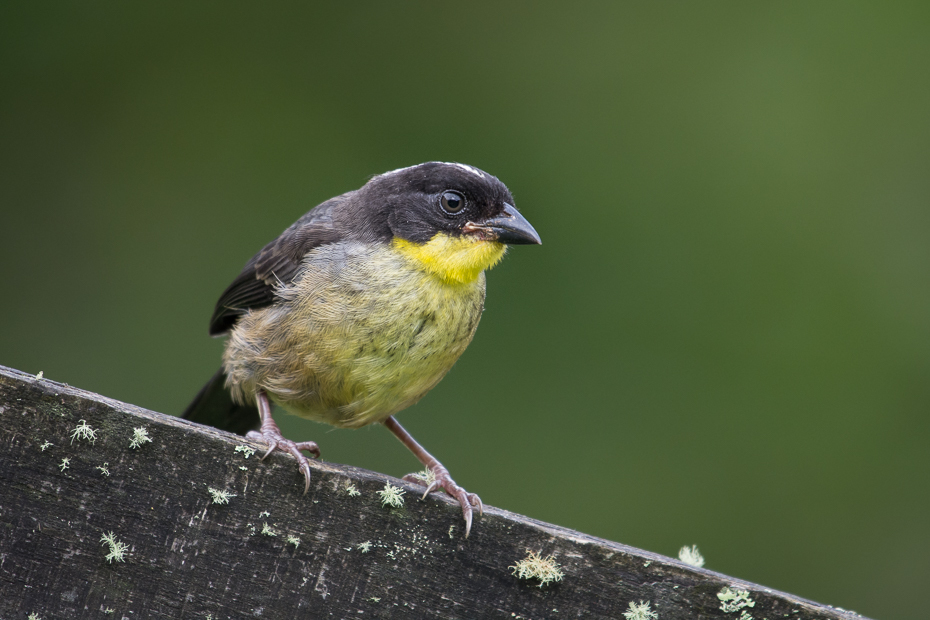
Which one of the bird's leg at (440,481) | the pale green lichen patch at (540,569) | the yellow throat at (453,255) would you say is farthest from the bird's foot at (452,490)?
the yellow throat at (453,255)

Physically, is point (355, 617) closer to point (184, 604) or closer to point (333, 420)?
point (184, 604)

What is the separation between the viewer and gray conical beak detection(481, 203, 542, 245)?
3.37m

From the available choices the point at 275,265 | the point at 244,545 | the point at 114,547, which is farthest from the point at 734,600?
the point at 275,265

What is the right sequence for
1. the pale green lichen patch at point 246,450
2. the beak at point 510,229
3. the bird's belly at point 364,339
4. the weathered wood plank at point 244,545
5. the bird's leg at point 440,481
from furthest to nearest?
1. the beak at point 510,229
2. the bird's belly at point 364,339
3. the bird's leg at point 440,481
4. the pale green lichen patch at point 246,450
5. the weathered wood plank at point 244,545

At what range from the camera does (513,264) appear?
541 cm

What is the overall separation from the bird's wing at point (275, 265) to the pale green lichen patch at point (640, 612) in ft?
6.16

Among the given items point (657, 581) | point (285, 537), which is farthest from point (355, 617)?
point (657, 581)

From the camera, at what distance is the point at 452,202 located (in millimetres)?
3432

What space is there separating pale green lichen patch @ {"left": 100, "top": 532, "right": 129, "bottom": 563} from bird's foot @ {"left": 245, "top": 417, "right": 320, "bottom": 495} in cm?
35

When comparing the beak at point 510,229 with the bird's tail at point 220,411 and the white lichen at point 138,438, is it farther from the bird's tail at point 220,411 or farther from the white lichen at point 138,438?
the white lichen at point 138,438

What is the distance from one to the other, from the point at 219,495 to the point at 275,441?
549 millimetres

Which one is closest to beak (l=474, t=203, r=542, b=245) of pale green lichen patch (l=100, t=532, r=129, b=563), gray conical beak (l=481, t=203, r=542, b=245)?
gray conical beak (l=481, t=203, r=542, b=245)

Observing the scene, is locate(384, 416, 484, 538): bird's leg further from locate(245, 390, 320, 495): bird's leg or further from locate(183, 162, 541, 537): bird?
locate(245, 390, 320, 495): bird's leg

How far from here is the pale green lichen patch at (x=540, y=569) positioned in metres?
2.03
